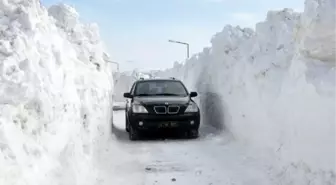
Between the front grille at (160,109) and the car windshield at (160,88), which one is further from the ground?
the car windshield at (160,88)

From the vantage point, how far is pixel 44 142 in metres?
4.59

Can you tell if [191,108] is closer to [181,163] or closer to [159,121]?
[159,121]

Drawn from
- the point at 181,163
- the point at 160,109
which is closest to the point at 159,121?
the point at 160,109

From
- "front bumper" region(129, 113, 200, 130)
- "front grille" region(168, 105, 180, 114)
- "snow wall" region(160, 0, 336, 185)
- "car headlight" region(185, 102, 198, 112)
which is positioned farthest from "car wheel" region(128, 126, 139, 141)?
"snow wall" region(160, 0, 336, 185)

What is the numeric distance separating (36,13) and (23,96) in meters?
1.80

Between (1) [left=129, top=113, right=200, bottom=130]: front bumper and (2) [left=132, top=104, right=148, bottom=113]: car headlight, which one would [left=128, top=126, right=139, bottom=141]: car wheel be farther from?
(2) [left=132, top=104, right=148, bottom=113]: car headlight

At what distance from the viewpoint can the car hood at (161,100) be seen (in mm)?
11367

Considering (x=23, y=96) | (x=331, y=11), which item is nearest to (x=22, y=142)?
(x=23, y=96)

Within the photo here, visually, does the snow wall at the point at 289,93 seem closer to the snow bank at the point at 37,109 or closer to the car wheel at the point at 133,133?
the car wheel at the point at 133,133

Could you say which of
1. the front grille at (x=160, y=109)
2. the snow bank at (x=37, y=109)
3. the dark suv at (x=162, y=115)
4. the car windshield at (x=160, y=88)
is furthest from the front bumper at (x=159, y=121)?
the snow bank at (x=37, y=109)

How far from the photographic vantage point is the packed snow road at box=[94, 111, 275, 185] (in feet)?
22.1

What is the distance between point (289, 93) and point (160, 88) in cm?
610

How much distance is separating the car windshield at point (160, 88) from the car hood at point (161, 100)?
420 mm

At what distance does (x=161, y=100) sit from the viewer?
11.4 m
